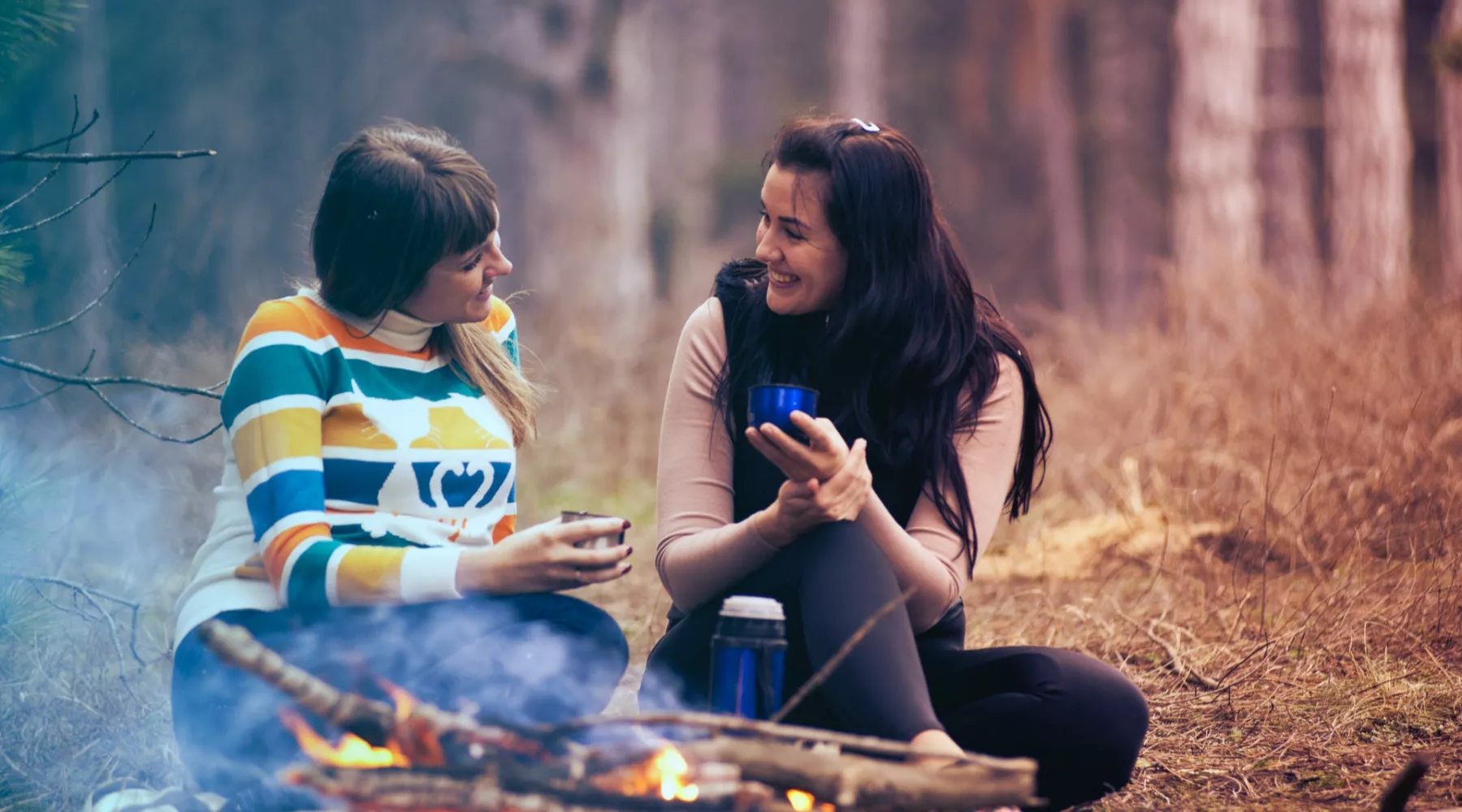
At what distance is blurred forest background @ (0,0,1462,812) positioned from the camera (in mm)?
2863

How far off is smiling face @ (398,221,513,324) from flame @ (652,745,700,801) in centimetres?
92

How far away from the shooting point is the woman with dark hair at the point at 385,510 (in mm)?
2010

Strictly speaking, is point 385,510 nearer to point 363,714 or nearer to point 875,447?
point 363,714

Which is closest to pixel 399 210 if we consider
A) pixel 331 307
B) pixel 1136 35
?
pixel 331 307

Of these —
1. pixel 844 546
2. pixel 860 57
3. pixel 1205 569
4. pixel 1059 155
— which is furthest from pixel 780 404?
pixel 860 57

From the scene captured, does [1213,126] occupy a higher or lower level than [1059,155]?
higher

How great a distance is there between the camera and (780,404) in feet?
6.53

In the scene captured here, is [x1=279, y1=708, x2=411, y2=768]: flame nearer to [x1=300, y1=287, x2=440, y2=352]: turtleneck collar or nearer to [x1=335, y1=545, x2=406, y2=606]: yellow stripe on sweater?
[x1=335, y1=545, x2=406, y2=606]: yellow stripe on sweater

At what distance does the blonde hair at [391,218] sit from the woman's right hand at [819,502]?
0.71 meters

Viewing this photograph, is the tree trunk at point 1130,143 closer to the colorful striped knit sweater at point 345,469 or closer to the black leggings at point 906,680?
the black leggings at point 906,680

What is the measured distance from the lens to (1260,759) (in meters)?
2.64

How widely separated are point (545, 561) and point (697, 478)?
0.51 m

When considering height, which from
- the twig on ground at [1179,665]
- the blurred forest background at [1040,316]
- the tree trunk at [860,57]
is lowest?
the twig on ground at [1179,665]

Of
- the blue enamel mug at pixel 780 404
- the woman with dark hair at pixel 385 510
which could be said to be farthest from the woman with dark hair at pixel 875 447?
the woman with dark hair at pixel 385 510
